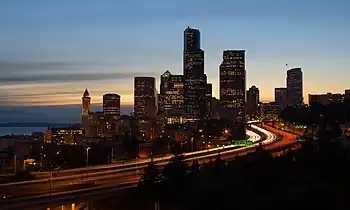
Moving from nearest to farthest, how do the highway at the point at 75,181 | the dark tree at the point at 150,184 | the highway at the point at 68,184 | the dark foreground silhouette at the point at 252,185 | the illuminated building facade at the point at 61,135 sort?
the dark foreground silhouette at the point at 252,185, the highway at the point at 68,184, the highway at the point at 75,181, the dark tree at the point at 150,184, the illuminated building facade at the point at 61,135

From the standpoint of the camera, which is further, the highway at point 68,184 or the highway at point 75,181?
the highway at point 75,181

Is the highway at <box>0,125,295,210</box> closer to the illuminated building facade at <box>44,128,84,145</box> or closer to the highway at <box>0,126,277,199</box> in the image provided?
the highway at <box>0,126,277,199</box>

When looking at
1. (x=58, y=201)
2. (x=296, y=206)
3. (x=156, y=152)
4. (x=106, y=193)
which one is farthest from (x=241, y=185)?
(x=156, y=152)

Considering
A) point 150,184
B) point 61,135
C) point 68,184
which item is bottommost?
point 61,135

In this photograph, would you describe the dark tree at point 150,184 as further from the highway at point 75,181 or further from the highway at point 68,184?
the highway at point 75,181

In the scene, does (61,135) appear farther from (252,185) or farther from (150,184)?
(252,185)

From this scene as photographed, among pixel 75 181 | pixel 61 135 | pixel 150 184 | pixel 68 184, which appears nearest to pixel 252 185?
pixel 150 184

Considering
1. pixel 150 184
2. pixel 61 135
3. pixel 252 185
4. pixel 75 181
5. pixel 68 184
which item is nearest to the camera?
pixel 252 185

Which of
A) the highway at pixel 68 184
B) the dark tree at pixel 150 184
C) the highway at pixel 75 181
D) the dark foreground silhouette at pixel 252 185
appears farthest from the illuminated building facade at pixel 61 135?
the dark tree at pixel 150 184

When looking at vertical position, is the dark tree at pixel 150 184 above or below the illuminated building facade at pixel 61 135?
above

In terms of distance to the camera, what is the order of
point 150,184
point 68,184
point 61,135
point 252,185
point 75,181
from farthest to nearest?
point 61,135
point 75,181
point 68,184
point 150,184
point 252,185

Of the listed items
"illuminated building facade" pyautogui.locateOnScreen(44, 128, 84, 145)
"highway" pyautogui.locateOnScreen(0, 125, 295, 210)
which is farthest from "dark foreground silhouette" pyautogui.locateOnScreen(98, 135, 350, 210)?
"illuminated building facade" pyautogui.locateOnScreen(44, 128, 84, 145)
